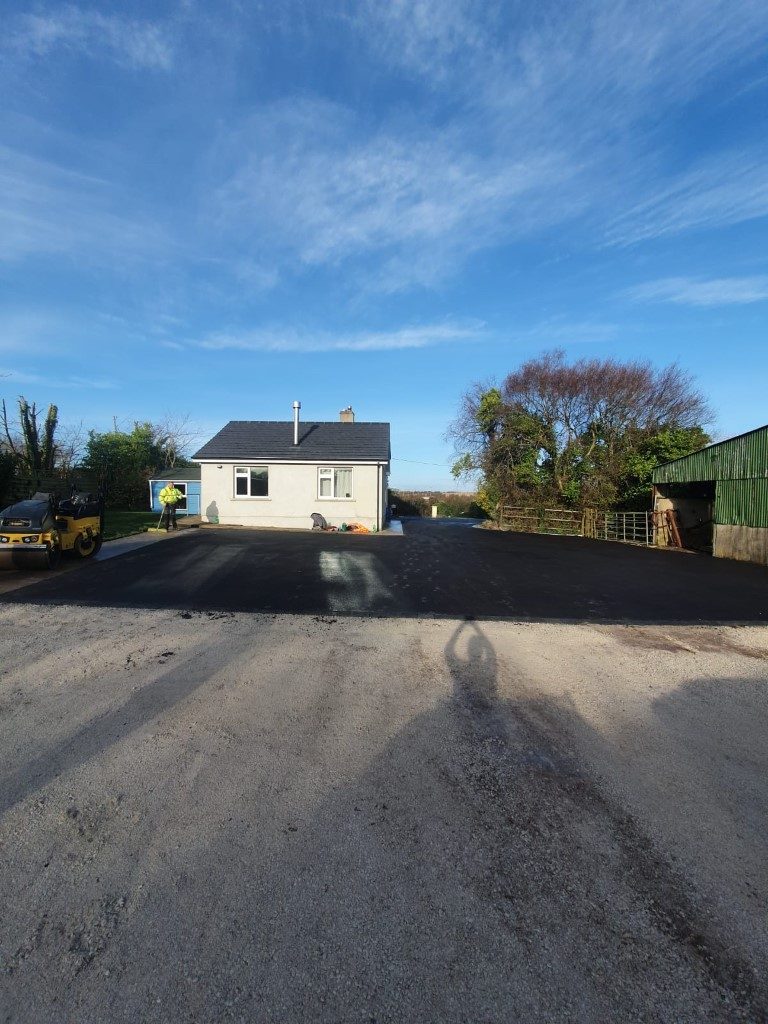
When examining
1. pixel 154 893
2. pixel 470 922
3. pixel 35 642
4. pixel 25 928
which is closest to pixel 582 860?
pixel 470 922

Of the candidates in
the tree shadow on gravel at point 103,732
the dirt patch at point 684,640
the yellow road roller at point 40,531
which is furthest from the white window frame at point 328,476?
the tree shadow on gravel at point 103,732

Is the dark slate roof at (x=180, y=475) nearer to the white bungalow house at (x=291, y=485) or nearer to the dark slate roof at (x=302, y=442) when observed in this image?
the dark slate roof at (x=302, y=442)

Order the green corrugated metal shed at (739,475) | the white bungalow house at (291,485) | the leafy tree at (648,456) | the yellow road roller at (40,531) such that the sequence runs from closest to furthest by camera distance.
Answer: the yellow road roller at (40,531)
the green corrugated metal shed at (739,475)
the white bungalow house at (291,485)
the leafy tree at (648,456)

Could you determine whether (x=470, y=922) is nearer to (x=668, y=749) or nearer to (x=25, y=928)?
(x=25, y=928)

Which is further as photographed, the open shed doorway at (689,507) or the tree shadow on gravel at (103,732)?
the open shed doorway at (689,507)

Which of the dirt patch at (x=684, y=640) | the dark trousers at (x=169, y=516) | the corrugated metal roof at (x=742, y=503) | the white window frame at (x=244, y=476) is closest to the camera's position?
the dirt patch at (x=684, y=640)

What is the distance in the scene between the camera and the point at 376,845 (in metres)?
2.44

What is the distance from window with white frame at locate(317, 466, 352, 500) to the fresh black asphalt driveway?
5873 mm

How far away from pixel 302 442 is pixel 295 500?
2.85 metres

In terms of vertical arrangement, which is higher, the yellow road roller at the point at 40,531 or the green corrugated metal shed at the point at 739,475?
the green corrugated metal shed at the point at 739,475

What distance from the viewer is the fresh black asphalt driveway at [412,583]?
743cm

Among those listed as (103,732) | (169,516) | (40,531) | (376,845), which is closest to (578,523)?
(169,516)

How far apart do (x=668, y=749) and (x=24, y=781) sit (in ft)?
13.3

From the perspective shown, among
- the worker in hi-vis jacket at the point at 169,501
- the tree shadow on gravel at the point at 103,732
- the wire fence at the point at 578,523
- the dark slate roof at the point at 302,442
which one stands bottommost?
the tree shadow on gravel at the point at 103,732
